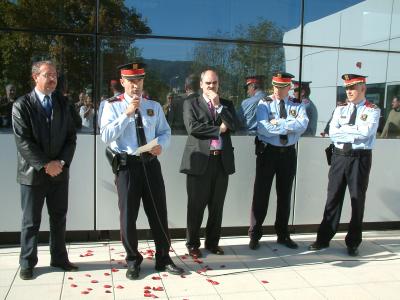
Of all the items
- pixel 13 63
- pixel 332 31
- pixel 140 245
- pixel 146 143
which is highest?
pixel 332 31

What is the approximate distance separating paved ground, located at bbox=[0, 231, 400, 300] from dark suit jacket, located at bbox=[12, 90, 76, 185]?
878mm

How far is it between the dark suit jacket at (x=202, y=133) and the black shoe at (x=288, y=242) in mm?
1114

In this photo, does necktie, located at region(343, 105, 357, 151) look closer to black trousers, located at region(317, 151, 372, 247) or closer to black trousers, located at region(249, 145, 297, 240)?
black trousers, located at region(317, 151, 372, 247)

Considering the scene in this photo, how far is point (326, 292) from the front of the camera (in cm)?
378

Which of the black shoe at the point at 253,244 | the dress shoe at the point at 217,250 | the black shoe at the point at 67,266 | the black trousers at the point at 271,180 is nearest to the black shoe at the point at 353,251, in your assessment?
the black trousers at the point at 271,180

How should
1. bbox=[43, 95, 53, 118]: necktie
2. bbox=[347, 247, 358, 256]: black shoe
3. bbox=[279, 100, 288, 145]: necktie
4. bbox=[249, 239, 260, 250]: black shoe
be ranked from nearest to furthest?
1. bbox=[43, 95, 53, 118]: necktie
2. bbox=[279, 100, 288, 145]: necktie
3. bbox=[347, 247, 358, 256]: black shoe
4. bbox=[249, 239, 260, 250]: black shoe

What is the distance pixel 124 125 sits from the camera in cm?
373

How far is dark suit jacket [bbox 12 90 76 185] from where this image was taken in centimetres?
368

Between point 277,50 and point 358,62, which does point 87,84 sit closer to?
point 277,50

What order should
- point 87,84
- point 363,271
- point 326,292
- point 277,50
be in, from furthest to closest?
point 277,50, point 87,84, point 363,271, point 326,292

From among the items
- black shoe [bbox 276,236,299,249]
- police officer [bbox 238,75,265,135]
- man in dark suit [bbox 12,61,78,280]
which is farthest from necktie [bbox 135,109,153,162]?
black shoe [bbox 276,236,299,249]

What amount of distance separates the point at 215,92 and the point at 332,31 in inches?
72.1

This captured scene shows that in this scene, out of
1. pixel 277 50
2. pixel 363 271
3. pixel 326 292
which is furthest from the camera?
pixel 277 50

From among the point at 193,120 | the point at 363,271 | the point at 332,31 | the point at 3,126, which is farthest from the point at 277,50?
the point at 3,126
